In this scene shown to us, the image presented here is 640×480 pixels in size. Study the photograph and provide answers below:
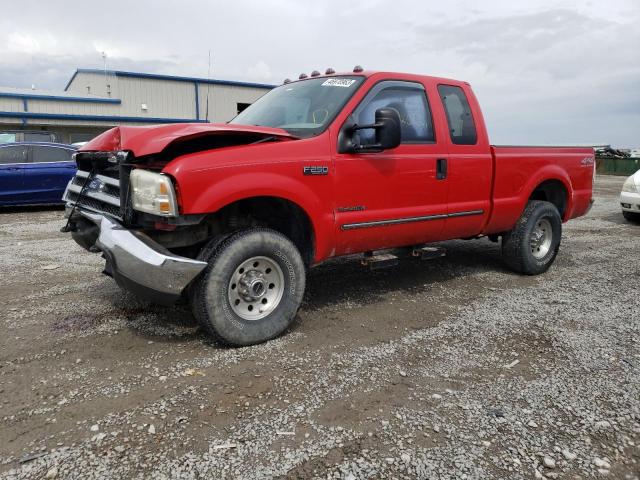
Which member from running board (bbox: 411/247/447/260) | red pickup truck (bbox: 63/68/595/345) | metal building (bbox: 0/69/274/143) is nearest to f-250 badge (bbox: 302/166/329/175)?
red pickup truck (bbox: 63/68/595/345)

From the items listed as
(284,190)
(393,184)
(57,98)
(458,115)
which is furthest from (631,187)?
(57,98)

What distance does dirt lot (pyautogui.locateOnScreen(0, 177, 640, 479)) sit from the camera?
2.41 m

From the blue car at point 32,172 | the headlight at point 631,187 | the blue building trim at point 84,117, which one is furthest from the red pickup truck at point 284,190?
the blue building trim at point 84,117

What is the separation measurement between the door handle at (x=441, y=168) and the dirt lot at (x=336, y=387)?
123cm

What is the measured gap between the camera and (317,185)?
3.85m

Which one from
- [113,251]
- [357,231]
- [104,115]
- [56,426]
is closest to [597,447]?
[357,231]

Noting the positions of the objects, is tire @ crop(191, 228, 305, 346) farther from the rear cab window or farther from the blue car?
the blue car

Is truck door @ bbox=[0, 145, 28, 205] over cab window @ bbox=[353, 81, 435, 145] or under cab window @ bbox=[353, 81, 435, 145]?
under

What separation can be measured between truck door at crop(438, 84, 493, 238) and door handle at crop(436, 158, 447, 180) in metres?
0.01

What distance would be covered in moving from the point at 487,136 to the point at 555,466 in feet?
11.7

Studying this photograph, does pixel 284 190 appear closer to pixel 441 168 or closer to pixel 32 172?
pixel 441 168

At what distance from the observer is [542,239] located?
604cm

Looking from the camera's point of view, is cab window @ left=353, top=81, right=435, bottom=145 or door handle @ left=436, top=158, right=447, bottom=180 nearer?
cab window @ left=353, top=81, right=435, bottom=145

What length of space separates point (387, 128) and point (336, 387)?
2.00 m
